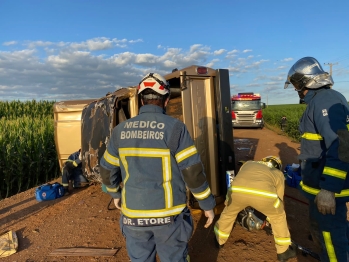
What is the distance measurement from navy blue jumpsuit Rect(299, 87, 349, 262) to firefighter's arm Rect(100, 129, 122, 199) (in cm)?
181

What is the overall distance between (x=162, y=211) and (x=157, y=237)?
0.80 ft

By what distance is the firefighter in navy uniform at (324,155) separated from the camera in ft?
7.72

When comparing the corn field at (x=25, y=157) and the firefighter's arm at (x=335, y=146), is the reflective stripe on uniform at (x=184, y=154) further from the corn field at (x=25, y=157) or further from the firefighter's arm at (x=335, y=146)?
the corn field at (x=25, y=157)

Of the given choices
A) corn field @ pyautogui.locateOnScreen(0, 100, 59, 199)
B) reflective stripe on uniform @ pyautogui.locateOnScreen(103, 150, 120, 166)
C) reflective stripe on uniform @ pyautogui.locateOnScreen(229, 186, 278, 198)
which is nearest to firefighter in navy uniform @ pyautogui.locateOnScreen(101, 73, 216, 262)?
reflective stripe on uniform @ pyautogui.locateOnScreen(103, 150, 120, 166)

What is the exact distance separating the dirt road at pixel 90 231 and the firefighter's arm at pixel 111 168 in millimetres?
1676

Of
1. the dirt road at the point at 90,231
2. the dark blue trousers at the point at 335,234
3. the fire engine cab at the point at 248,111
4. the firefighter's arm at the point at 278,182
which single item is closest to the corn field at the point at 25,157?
the dirt road at the point at 90,231

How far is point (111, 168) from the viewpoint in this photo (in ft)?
8.18

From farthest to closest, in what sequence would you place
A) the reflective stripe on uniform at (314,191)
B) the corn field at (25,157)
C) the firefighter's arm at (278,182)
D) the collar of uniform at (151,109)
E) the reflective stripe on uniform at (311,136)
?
1. the corn field at (25,157)
2. the firefighter's arm at (278,182)
3. the reflective stripe on uniform at (311,136)
4. the reflective stripe on uniform at (314,191)
5. the collar of uniform at (151,109)

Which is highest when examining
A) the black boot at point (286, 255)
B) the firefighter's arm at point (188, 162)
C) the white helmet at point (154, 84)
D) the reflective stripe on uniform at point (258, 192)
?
the white helmet at point (154, 84)

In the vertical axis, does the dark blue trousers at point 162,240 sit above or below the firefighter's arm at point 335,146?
below

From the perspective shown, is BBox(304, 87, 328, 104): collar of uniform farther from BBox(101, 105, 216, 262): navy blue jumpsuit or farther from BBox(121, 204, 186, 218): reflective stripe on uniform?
BBox(121, 204, 186, 218): reflective stripe on uniform

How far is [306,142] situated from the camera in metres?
2.79

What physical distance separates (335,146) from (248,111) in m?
17.1

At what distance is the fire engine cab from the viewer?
19031 millimetres
